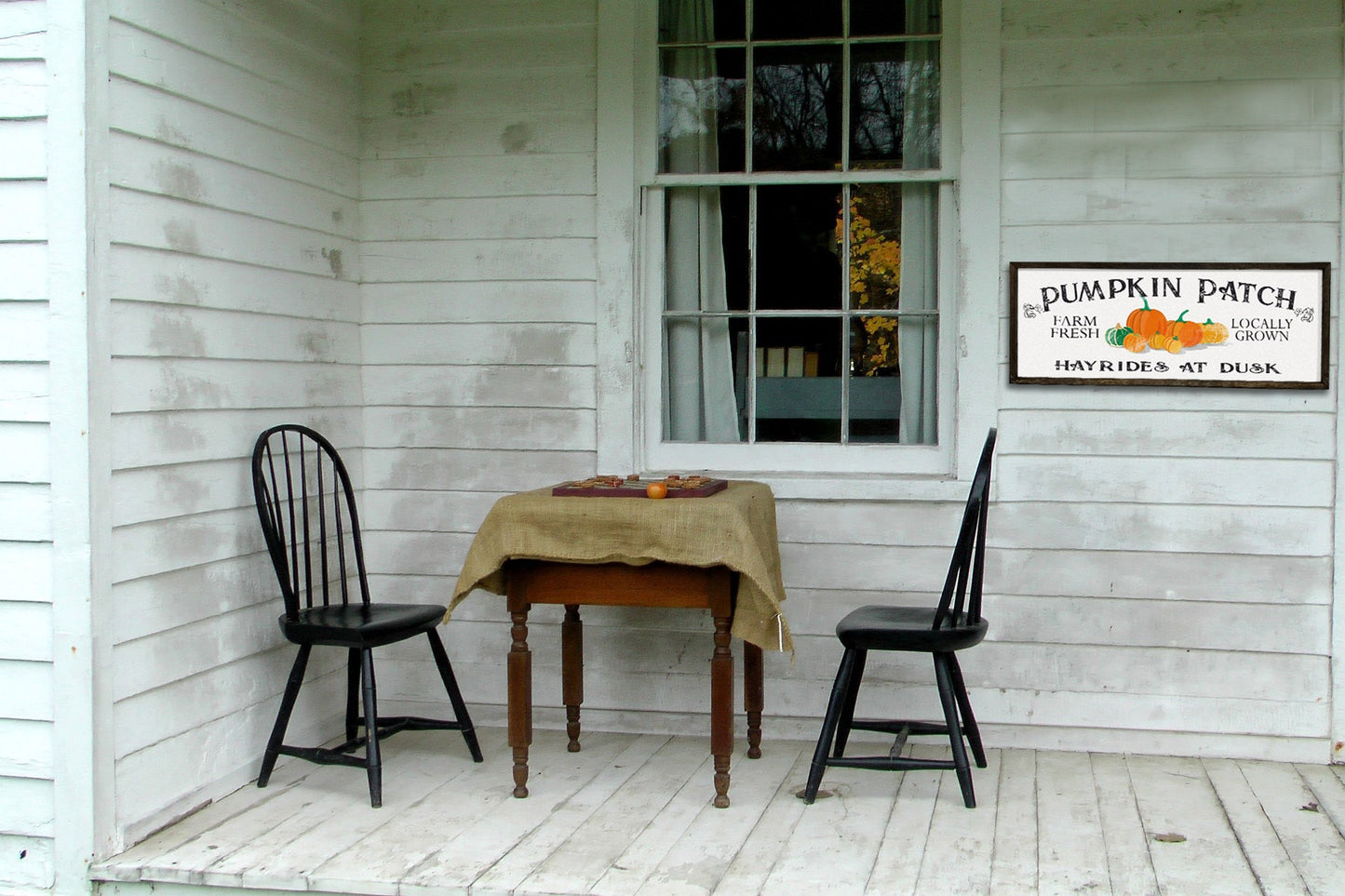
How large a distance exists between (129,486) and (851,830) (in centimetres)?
194

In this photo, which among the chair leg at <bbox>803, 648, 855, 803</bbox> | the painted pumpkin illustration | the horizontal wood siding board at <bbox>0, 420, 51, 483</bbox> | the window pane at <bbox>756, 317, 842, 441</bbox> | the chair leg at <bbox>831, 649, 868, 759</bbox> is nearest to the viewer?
the horizontal wood siding board at <bbox>0, 420, 51, 483</bbox>

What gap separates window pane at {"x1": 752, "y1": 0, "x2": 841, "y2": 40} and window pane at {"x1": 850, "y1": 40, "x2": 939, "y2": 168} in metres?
0.13

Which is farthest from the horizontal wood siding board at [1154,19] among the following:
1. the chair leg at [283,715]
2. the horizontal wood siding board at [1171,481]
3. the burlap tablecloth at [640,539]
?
the chair leg at [283,715]

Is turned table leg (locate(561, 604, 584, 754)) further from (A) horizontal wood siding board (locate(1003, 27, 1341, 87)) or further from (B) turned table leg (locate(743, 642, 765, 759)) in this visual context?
(A) horizontal wood siding board (locate(1003, 27, 1341, 87))

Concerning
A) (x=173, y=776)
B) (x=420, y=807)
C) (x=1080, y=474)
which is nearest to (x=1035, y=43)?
(x=1080, y=474)

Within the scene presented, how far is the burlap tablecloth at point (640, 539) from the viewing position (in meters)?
3.26

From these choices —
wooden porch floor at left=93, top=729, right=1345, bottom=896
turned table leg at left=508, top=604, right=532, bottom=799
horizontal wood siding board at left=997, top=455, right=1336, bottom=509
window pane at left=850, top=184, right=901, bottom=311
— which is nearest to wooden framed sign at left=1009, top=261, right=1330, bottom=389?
horizontal wood siding board at left=997, top=455, right=1336, bottom=509

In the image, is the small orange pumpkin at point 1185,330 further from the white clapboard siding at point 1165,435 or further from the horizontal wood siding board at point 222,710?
the horizontal wood siding board at point 222,710

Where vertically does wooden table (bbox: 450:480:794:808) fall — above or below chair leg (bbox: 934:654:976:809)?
above

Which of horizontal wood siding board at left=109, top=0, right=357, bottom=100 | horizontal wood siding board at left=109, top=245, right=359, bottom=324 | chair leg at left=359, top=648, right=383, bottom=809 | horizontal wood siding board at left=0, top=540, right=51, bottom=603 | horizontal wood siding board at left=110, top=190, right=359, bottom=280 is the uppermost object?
horizontal wood siding board at left=109, top=0, right=357, bottom=100

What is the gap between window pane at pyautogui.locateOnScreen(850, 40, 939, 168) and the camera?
13.3 ft

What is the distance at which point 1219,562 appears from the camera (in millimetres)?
3873

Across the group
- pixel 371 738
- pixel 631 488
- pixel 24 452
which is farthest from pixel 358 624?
pixel 24 452

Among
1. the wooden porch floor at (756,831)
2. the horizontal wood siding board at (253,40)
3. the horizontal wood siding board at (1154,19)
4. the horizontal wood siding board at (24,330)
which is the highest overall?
the horizontal wood siding board at (1154,19)
